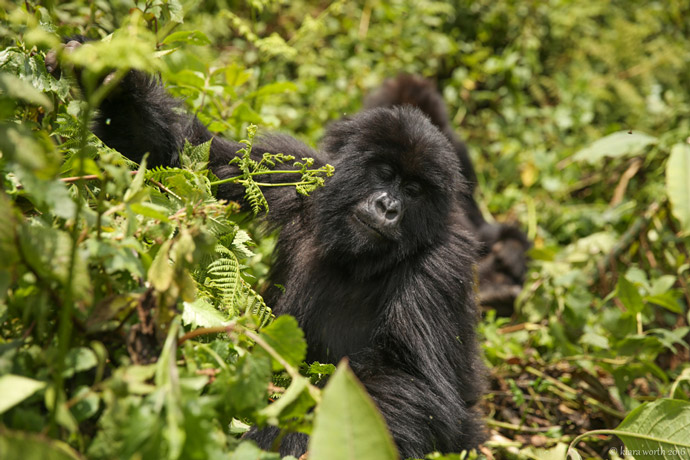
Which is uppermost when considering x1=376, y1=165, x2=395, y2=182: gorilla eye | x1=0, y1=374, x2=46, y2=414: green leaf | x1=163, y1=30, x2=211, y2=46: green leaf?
A: x1=163, y1=30, x2=211, y2=46: green leaf

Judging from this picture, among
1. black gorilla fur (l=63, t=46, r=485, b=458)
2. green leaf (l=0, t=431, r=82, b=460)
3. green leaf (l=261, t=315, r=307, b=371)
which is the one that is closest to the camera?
green leaf (l=0, t=431, r=82, b=460)

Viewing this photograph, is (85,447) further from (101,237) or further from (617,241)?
(617,241)

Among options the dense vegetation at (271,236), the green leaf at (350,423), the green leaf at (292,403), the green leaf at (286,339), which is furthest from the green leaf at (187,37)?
the green leaf at (350,423)

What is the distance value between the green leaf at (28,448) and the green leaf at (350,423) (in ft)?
1.63

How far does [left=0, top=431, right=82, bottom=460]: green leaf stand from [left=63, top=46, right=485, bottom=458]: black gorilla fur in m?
1.63

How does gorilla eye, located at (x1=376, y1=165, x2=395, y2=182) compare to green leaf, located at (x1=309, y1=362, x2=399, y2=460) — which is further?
gorilla eye, located at (x1=376, y1=165, x2=395, y2=182)

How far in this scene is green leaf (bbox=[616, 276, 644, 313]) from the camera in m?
3.58

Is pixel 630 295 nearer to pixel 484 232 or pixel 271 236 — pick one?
pixel 271 236

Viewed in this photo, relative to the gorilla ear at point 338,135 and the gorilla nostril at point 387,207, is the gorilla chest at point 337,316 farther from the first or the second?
the gorilla ear at point 338,135

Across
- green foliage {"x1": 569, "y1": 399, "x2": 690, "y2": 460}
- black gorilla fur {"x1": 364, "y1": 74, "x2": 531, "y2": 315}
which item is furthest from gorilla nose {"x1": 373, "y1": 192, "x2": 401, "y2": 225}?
black gorilla fur {"x1": 364, "y1": 74, "x2": 531, "y2": 315}

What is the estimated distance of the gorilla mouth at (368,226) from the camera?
3004 millimetres

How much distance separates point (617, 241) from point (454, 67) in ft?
10.7

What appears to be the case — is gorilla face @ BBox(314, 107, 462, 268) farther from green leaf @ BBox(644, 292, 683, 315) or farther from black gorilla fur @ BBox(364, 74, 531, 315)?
black gorilla fur @ BBox(364, 74, 531, 315)

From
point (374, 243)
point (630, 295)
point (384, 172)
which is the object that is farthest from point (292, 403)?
point (630, 295)
